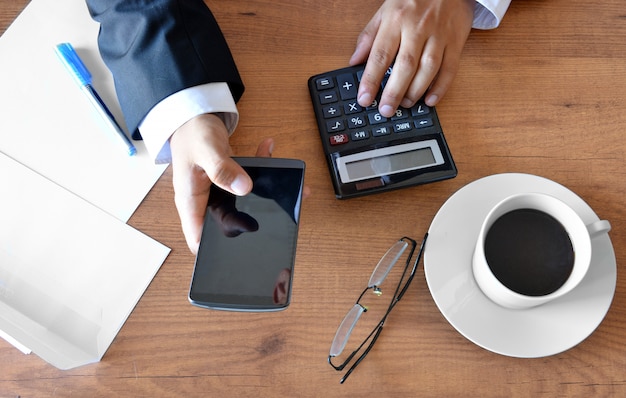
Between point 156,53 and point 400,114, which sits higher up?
point 156,53

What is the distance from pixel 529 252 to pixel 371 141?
20 cm

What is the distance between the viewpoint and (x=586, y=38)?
2.09ft

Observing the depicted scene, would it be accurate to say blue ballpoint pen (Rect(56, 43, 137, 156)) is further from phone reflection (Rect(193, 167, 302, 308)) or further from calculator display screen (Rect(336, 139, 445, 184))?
calculator display screen (Rect(336, 139, 445, 184))

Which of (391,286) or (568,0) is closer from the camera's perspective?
(391,286)

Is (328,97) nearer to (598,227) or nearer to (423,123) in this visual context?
(423,123)

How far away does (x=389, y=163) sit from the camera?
0.57 meters

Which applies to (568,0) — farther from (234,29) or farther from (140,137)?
(140,137)

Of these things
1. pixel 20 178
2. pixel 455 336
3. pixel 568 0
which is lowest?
pixel 455 336

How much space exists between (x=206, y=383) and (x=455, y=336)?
0.25 metres

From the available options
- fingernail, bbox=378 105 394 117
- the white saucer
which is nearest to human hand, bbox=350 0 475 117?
fingernail, bbox=378 105 394 117

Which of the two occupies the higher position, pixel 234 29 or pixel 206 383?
pixel 234 29

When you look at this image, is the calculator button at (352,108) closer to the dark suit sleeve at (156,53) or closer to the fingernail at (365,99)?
the fingernail at (365,99)

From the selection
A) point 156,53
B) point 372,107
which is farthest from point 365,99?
point 156,53

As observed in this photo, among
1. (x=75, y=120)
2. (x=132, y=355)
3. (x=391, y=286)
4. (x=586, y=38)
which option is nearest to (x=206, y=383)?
(x=132, y=355)
